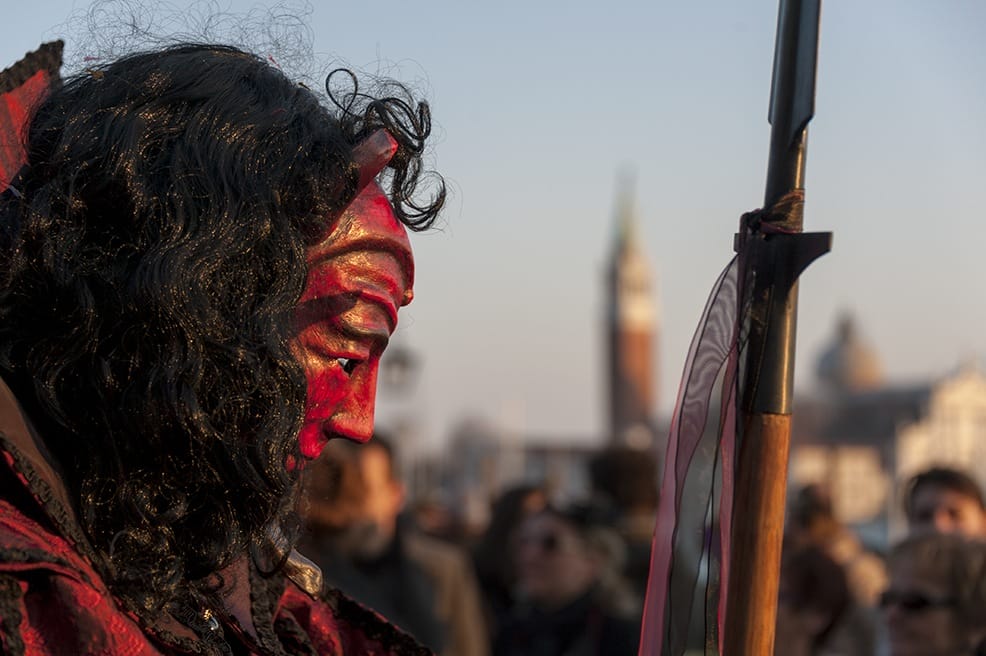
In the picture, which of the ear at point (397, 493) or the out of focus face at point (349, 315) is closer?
the out of focus face at point (349, 315)

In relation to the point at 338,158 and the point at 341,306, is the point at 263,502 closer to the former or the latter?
the point at 341,306

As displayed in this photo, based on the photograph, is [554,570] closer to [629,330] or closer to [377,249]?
[377,249]

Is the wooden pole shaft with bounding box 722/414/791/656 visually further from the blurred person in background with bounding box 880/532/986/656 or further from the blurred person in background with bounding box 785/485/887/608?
the blurred person in background with bounding box 785/485/887/608

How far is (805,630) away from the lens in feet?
17.1

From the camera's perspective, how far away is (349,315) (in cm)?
154

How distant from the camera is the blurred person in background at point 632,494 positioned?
596cm

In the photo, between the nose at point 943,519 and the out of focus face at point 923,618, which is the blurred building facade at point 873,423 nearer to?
the nose at point 943,519

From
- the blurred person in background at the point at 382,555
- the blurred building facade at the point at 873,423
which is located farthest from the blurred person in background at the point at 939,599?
the blurred building facade at the point at 873,423

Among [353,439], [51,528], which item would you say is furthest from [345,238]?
[51,528]

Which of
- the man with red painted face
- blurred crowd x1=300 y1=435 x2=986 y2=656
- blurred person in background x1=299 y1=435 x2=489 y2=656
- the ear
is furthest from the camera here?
the ear

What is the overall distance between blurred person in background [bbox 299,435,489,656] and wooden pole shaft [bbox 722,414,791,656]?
3073 millimetres

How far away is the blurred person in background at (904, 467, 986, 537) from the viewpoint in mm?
4562

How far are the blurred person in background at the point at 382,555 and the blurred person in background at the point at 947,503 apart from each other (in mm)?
1705

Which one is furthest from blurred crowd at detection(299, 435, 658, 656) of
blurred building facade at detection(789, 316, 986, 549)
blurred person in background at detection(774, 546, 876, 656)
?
blurred building facade at detection(789, 316, 986, 549)
